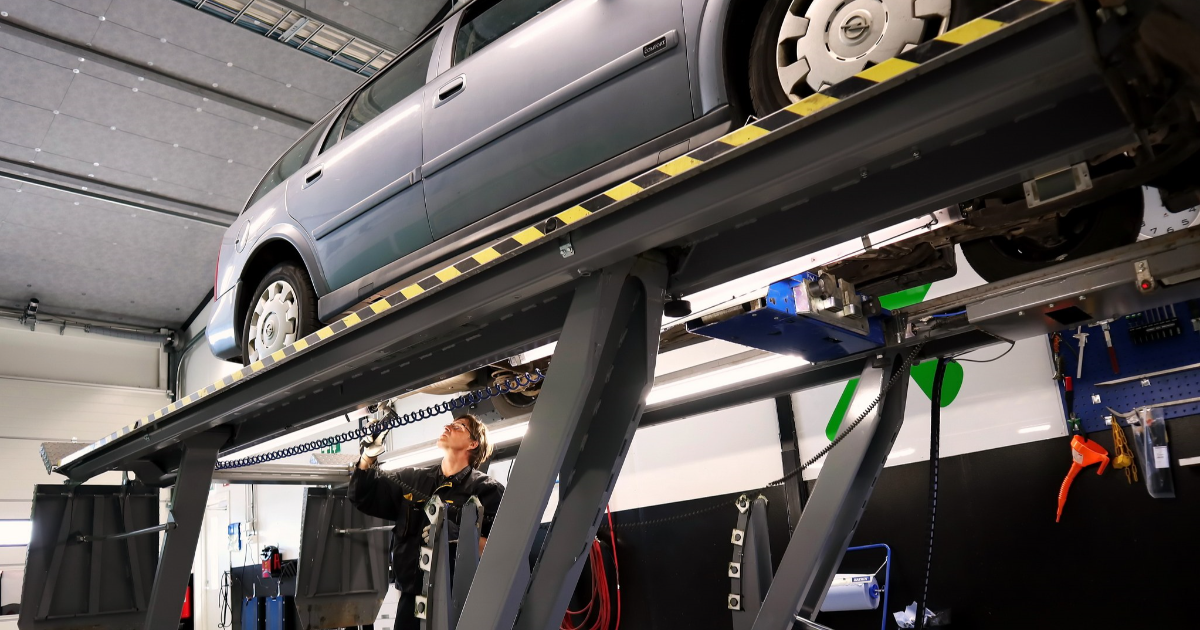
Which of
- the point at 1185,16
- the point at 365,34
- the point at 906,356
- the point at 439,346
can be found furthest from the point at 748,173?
the point at 365,34

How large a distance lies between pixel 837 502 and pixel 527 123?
65.3 inches

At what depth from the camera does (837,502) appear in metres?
2.91

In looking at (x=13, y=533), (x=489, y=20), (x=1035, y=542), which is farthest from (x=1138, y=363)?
(x=13, y=533)

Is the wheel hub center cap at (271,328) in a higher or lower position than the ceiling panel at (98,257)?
lower

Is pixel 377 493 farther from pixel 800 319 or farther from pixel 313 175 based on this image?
pixel 800 319

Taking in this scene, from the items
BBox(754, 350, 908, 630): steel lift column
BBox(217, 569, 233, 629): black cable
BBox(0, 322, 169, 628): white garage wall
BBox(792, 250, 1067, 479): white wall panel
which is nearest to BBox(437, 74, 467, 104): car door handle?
BBox(754, 350, 908, 630): steel lift column

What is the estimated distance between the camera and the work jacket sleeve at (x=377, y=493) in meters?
3.31

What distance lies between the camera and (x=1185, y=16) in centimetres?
123

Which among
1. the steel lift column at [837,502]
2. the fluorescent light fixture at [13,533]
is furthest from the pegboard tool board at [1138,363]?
the fluorescent light fixture at [13,533]

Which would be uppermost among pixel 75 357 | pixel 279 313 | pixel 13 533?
pixel 75 357

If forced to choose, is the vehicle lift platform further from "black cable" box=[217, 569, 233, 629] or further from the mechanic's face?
"black cable" box=[217, 569, 233, 629]

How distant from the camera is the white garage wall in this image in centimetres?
968

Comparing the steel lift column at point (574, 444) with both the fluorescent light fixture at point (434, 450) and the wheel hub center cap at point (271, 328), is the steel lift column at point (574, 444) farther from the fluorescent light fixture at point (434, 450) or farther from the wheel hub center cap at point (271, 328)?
the wheel hub center cap at point (271, 328)

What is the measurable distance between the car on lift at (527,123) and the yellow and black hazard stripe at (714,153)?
1.20 ft
